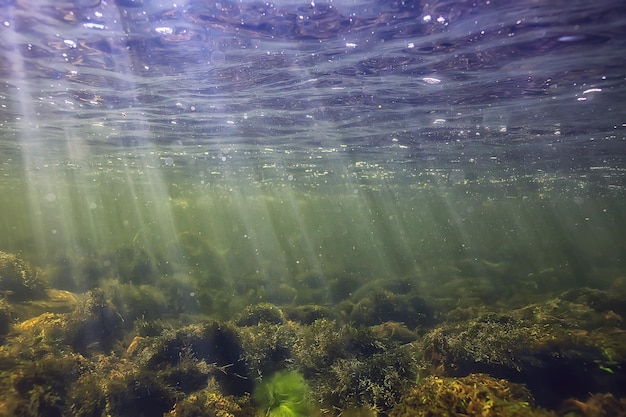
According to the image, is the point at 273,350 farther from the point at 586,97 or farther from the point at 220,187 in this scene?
the point at 220,187

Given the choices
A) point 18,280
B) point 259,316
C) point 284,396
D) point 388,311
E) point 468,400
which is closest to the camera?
point 468,400

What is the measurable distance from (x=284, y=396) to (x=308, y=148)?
15.9 meters

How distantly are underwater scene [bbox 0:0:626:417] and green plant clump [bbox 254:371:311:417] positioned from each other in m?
0.07

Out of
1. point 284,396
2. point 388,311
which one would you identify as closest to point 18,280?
point 284,396

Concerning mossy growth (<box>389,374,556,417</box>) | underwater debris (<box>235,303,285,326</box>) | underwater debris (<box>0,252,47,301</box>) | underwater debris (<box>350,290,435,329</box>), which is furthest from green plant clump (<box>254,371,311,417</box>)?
underwater debris (<box>0,252,47,301</box>)

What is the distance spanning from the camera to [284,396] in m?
8.14

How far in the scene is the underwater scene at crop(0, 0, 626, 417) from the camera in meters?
7.61

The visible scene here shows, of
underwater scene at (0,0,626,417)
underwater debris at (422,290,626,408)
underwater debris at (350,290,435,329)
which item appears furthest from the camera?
underwater debris at (350,290,435,329)

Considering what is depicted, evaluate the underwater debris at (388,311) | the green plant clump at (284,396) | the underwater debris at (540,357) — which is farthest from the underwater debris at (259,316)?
the underwater debris at (540,357)

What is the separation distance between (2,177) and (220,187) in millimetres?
23869

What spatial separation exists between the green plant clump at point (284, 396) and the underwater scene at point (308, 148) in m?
0.07

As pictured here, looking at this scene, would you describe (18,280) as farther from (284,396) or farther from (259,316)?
(284,396)

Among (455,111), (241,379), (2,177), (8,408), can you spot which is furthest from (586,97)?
(2,177)

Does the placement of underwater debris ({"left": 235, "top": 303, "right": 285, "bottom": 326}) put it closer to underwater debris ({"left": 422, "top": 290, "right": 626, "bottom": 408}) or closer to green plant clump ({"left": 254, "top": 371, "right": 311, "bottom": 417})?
green plant clump ({"left": 254, "top": 371, "right": 311, "bottom": 417})
